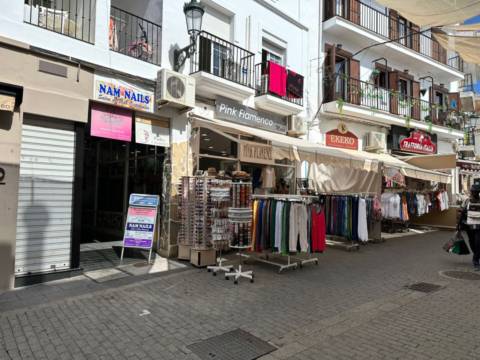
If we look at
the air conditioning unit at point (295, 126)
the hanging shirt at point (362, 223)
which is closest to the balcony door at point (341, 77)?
the air conditioning unit at point (295, 126)

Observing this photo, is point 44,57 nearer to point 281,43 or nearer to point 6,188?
point 6,188

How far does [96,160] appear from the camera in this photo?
12.2 metres

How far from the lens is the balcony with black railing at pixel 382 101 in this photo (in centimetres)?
1323

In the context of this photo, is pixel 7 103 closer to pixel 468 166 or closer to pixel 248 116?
pixel 248 116

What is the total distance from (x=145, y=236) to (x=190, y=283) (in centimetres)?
198

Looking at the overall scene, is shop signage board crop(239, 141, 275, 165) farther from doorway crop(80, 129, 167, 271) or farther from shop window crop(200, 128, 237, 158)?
shop window crop(200, 128, 237, 158)

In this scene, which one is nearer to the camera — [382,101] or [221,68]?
[221,68]

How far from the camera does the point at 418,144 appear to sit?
55.6 ft

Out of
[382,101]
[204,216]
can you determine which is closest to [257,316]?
[204,216]

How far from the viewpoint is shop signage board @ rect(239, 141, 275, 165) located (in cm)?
823

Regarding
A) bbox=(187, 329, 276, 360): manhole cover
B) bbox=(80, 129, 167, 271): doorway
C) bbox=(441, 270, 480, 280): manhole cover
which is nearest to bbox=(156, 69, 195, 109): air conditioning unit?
bbox=(80, 129, 167, 271): doorway

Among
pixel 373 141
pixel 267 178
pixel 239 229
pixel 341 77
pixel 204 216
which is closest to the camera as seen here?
pixel 239 229

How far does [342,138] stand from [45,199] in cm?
1093

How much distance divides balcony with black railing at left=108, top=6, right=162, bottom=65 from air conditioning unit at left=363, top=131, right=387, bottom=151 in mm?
9753
